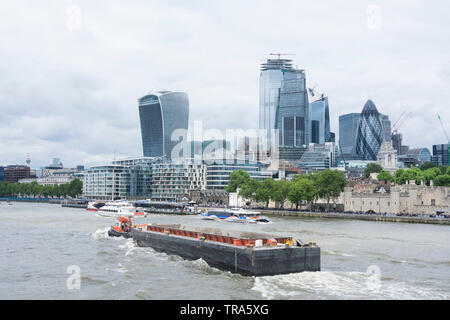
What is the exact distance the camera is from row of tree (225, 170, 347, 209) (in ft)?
416

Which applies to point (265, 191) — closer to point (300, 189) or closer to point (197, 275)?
point (300, 189)

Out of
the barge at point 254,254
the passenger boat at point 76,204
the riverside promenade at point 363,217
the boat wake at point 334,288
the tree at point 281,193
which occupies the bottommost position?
the passenger boat at point 76,204

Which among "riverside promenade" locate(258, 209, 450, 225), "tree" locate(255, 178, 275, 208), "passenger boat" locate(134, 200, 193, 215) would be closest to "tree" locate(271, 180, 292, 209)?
"tree" locate(255, 178, 275, 208)

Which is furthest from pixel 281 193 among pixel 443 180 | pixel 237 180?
pixel 443 180

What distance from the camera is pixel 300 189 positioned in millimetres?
127875

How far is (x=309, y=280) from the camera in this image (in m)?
32.3

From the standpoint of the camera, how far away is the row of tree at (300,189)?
416 ft

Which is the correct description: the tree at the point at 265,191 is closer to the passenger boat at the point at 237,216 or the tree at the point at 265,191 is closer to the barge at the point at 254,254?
the passenger boat at the point at 237,216

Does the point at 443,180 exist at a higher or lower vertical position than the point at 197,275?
higher

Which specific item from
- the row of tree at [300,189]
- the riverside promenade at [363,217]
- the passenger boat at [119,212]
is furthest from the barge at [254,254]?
the row of tree at [300,189]
